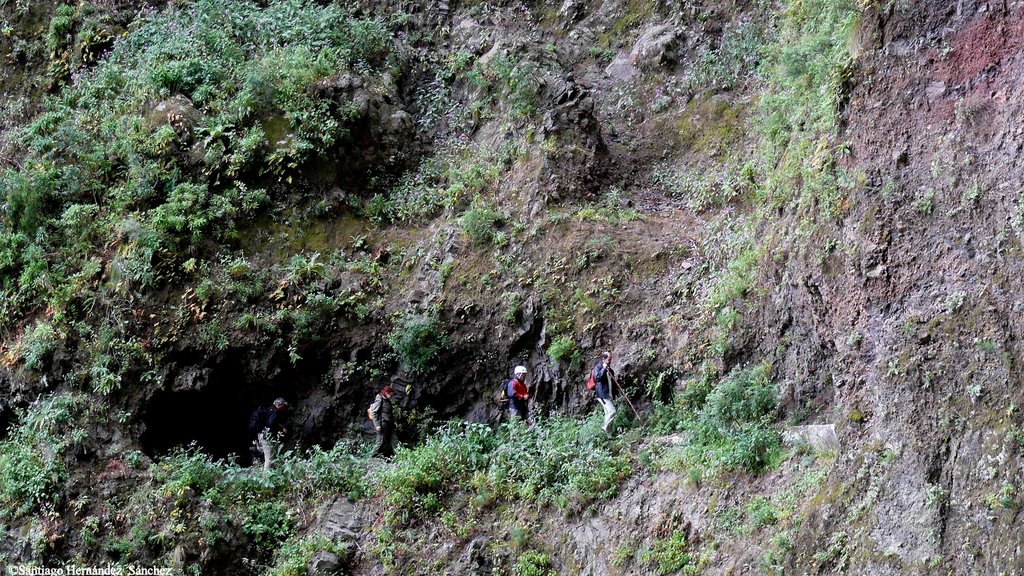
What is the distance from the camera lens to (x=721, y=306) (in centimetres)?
1180

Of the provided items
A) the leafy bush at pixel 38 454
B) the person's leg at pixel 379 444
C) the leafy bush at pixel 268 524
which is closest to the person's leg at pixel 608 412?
the person's leg at pixel 379 444

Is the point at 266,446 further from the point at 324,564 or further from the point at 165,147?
the point at 165,147

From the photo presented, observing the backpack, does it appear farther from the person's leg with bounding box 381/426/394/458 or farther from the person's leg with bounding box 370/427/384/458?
the person's leg with bounding box 381/426/394/458

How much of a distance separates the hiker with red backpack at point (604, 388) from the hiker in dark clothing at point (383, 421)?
3283mm

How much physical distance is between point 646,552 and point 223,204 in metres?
9.55

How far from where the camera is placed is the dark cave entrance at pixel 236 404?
45.9ft

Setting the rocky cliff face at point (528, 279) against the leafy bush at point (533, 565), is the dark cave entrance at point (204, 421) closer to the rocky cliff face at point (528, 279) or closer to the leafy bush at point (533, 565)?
the rocky cliff face at point (528, 279)

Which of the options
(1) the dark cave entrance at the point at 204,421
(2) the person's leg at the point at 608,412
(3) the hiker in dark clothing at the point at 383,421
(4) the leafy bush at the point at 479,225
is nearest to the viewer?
(2) the person's leg at the point at 608,412

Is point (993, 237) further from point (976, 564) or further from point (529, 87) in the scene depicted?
point (529, 87)

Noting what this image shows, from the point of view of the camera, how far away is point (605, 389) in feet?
38.9

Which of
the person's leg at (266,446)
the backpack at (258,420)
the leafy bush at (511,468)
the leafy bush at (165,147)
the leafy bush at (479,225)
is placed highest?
Answer: the leafy bush at (165,147)

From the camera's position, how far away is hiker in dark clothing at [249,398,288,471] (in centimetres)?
1328

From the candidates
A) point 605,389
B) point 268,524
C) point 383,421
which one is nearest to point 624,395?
point 605,389

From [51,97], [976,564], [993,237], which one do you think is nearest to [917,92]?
[993,237]
